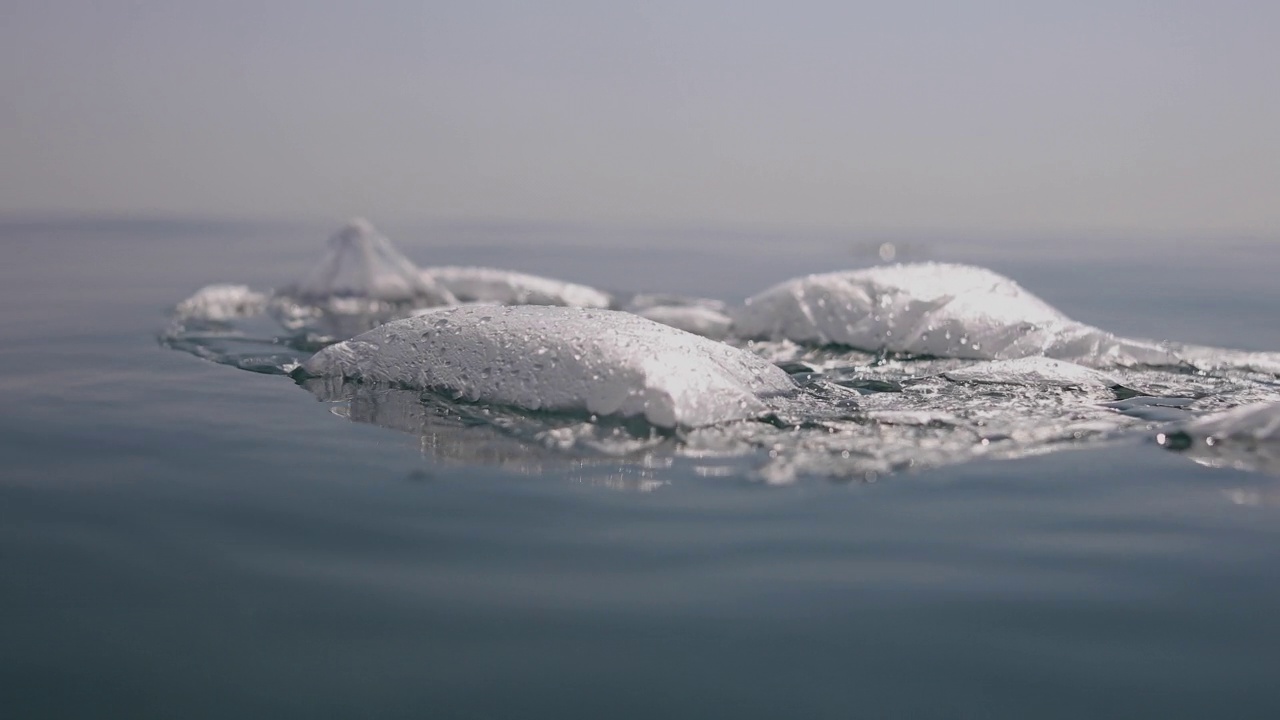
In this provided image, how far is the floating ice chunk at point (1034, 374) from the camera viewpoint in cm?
569

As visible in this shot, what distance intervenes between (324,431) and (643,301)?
18.8 ft

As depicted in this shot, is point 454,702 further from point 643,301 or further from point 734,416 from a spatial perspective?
point 643,301

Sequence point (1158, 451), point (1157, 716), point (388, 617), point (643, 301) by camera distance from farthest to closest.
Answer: point (643, 301), point (1158, 451), point (388, 617), point (1157, 716)

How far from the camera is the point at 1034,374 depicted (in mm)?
Result: 5777

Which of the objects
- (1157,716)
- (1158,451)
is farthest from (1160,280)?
(1157,716)

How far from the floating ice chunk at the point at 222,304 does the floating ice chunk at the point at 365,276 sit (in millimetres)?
488

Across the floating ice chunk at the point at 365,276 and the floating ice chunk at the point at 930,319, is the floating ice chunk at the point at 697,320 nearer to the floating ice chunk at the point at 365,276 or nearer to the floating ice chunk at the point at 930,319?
the floating ice chunk at the point at 930,319

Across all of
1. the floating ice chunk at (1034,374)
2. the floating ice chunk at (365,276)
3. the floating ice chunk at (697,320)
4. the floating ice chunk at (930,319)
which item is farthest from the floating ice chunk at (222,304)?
the floating ice chunk at (1034,374)

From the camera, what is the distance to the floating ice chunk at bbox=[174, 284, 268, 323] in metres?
9.11

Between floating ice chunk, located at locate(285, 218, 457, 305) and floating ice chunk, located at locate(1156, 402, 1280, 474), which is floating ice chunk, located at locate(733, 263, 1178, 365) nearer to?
floating ice chunk, located at locate(1156, 402, 1280, 474)

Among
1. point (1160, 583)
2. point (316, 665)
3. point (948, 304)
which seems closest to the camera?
point (316, 665)

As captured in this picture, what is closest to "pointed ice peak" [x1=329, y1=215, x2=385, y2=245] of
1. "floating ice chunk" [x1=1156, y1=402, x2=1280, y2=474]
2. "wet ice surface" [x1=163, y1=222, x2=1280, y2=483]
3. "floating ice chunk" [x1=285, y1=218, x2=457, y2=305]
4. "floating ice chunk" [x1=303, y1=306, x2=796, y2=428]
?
"floating ice chunk" [x1=285, y1=218, x2=457, y2=305]

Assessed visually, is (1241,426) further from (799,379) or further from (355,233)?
(355,233)

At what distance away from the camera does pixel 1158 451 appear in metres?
4.55
